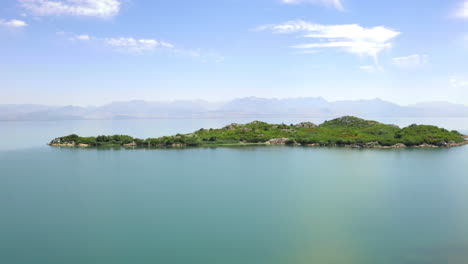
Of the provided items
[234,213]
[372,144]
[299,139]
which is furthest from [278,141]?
[234,213]

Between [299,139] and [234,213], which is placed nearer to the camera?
[234,213]

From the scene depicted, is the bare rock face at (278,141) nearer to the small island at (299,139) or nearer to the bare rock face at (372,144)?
the small island at (299,139)

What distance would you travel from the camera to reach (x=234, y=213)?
56.3 feet

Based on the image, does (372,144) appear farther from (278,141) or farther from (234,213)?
(234,213)

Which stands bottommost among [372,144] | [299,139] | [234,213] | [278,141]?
[234,213]

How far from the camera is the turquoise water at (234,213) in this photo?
12703 mm

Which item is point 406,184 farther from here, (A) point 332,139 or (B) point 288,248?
(A) point 332,139

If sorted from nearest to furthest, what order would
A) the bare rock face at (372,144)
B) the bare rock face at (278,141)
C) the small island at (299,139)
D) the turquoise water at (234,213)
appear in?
1. the turquoise water at (234,213)
2. the bare rock face at (372,144)
3. the small island at (299,139)
4. the bare rock face at (278,141)

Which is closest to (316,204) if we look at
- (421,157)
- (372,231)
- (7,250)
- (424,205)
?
(372,231)

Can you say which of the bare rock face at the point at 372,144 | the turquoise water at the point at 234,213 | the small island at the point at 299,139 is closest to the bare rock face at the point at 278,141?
the small island at the point at 299,139

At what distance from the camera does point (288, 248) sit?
510 inches

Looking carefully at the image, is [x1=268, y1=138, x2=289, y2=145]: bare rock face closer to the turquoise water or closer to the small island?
the small island

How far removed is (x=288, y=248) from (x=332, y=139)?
127 ft

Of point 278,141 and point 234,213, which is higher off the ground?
point 278,141
